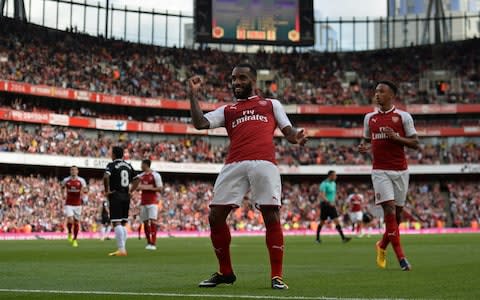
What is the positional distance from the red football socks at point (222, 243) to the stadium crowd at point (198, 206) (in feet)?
115

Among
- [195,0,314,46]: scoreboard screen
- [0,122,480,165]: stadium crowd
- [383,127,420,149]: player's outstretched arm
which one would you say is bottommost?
[383,127,420,149]: player's outstretched arm

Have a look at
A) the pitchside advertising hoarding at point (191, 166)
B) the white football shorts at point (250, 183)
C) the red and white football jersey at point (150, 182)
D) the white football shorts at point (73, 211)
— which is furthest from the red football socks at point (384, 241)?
the pitchside advertising hoarding at point (191, 166)

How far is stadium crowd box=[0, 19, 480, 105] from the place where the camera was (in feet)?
195

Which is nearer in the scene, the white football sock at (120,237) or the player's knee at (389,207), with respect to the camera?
the player's knee at (389,207)

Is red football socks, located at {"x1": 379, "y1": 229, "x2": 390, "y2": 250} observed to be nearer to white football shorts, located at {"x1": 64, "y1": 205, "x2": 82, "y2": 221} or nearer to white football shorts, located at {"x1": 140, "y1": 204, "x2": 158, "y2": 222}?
white football shorts, located at {"x1": 140, "y1": 204, "x2": 158, "y2": 222}

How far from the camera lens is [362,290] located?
838 cm

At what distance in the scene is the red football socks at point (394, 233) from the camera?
468 inches

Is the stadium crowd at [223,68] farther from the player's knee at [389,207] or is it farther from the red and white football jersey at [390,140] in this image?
the player's knee at [389,207]

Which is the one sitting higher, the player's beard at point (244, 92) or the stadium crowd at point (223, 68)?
the stadium crowd at point (223, 68)

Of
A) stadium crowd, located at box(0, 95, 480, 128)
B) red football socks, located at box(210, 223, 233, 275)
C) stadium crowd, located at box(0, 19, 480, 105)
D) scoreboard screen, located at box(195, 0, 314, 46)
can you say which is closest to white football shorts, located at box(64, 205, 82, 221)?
red football socks, located at box(210, 223, 233, 275)

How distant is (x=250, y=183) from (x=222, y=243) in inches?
30.4

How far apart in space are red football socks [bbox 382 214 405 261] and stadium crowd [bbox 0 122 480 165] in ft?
134

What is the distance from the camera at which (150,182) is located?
2256cm

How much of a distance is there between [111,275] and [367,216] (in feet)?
97.8
